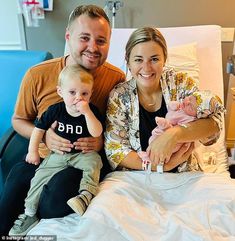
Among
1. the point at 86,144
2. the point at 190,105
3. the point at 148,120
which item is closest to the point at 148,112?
the point at 148,120

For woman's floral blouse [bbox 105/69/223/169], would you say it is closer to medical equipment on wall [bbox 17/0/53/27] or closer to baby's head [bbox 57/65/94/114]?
baby's head [bbox 57/65/94/114]

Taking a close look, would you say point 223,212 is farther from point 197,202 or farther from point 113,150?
point 113,150

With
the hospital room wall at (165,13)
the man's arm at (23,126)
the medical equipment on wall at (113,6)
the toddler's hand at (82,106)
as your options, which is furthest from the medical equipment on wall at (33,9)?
the toddler's hand at (82,106)

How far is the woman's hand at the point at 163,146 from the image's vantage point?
1299 mm

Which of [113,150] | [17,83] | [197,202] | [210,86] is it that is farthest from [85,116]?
[210,86]

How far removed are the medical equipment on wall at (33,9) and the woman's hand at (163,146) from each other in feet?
5.15

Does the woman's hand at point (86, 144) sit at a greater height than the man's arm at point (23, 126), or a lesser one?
lesser

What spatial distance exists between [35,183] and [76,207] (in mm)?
263

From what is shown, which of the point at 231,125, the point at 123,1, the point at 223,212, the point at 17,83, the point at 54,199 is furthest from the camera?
the point at 231,125

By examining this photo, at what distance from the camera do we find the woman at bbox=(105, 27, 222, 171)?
132 cm

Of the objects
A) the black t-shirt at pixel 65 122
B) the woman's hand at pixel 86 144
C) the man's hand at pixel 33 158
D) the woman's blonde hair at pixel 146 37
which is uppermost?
the woman's blonde hair at pixel 146 37

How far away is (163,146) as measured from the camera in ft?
4.26

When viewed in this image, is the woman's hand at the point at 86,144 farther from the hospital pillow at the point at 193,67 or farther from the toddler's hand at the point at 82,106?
the hospital pillow at the point at 193,67

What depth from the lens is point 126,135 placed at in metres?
1.46
